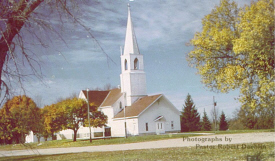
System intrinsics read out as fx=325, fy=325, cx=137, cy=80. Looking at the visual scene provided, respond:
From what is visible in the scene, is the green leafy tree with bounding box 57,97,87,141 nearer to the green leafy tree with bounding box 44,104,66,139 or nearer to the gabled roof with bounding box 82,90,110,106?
the green leafy tree with bounding box 44,104,66,139

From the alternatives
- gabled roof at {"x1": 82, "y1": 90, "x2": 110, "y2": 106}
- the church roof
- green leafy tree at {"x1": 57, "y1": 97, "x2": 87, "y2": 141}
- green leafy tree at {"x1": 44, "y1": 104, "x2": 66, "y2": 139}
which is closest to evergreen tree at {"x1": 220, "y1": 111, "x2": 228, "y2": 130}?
the church roof

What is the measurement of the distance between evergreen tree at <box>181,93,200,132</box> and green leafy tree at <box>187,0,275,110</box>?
378 inches

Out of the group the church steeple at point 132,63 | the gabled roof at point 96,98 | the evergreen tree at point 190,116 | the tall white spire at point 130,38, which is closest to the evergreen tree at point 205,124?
the evergreen tree at point 190,116

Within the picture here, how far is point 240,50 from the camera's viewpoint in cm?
1059

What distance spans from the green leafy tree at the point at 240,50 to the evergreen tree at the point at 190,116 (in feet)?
31.5

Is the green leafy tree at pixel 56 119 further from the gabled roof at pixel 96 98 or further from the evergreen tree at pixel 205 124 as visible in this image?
the evergreen tree at pixel 205 124

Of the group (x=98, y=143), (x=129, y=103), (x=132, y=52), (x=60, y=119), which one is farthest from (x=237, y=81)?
(x=129, y=103)

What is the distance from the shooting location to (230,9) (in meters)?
12.6

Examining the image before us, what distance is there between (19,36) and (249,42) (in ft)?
23.3

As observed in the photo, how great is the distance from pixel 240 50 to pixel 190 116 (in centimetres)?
1519

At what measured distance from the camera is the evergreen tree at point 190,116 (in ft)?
76.2

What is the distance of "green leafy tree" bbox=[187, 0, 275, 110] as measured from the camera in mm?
10391

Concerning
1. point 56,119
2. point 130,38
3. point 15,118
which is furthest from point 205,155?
point 56,119

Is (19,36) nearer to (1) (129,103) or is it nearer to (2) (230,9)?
(2) (230,9)
